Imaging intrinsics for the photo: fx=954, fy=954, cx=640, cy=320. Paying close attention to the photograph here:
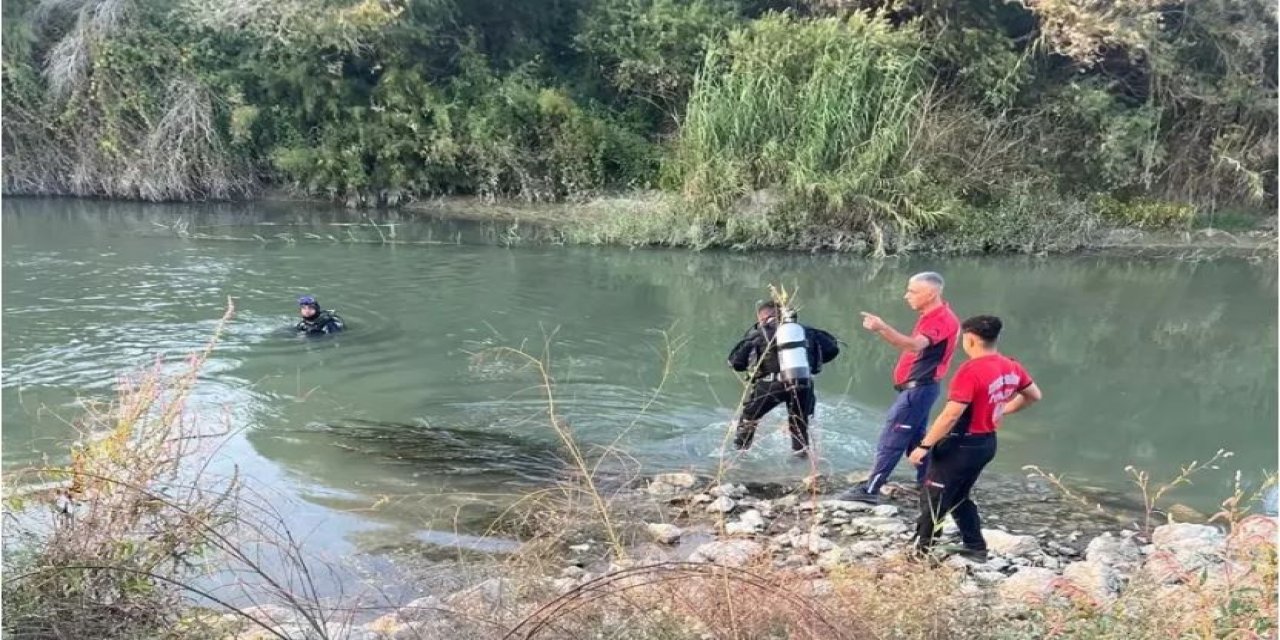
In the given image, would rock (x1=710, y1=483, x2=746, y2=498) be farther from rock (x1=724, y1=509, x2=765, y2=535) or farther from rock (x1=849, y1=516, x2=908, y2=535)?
rock (x1=849, y1=516, x2=908, y2=535)

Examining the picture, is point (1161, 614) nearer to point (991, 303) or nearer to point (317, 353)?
point (317, 353)

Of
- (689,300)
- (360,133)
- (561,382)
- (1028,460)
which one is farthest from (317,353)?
(360,133)

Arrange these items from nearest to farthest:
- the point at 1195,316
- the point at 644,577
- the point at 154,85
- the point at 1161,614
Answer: the point at 1161,614 → the point at 644,577 → the point at 1195,316 → the point at 154,85

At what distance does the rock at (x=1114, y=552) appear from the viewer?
17.9 ft

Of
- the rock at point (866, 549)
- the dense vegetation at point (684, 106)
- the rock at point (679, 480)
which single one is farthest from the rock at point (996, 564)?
the dense vegetation at point (684, 106)

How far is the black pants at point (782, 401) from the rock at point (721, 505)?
64cm

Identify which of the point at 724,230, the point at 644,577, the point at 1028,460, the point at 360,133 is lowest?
the point at 1028,460

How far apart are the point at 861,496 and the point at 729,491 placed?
3.06ft

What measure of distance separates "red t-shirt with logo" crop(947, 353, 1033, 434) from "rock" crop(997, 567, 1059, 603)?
0.79 meters

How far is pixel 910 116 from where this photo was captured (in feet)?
56.1

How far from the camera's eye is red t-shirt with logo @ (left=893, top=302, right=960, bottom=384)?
5.98 metres

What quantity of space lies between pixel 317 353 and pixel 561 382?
275 cm

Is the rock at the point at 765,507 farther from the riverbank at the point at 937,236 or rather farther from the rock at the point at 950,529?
the riverbank at the point at 937,236

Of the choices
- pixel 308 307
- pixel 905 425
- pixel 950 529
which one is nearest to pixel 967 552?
pixel 950 529
